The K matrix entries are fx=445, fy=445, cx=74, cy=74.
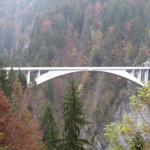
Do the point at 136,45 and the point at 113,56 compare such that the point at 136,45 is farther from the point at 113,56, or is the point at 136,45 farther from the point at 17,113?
the point at 17,113

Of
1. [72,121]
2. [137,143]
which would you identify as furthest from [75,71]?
[137,143]

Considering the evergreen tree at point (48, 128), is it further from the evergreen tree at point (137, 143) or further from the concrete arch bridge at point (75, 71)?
the evergreen tree at point (137, 143)

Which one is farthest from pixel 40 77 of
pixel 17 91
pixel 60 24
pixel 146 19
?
pixel 60 24

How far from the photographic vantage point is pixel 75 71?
4853cm

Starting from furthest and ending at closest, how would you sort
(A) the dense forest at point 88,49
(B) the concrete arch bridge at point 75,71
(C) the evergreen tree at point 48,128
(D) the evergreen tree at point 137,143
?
1. (A) the dense forest at point 88,49
2. (B) the concrete arch bridge at point 75,71
3. (C) the evergreen tree at point 48,128
4. (D) the evergreen tree at point 137,143

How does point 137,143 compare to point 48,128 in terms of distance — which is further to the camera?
point 48,128

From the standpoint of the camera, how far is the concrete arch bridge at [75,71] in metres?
43.4

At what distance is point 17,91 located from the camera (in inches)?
1160

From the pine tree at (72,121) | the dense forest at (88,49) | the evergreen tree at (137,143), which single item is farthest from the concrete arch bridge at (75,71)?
the evergreen tree at (137,143)

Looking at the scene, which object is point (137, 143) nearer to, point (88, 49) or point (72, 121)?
point (72, 121)

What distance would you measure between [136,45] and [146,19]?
7936 mm

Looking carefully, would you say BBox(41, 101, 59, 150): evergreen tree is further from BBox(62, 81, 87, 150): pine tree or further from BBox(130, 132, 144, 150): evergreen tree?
BBox(130, 132, 144, 150): evergreen tree

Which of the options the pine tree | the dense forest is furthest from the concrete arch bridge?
the pine tree

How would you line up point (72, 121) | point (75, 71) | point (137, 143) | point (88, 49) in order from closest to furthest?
point (137, 143)
point (72, 121)
point (75, 71)
point (88, 49)
